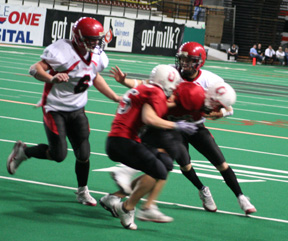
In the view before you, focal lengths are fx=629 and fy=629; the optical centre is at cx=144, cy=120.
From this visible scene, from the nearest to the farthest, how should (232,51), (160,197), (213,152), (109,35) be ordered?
(213,152) → (160,197) → (109,35) → (232,51)

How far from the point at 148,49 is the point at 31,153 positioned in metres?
31.3

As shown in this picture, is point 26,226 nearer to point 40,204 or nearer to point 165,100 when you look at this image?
point 40,204

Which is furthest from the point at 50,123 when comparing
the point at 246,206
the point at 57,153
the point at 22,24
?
the point at 22,24

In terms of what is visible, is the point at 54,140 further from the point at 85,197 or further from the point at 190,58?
the point at 190,58

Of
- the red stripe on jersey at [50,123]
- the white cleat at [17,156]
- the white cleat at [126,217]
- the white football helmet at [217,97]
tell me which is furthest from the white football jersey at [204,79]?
the white cleat at [17,156]

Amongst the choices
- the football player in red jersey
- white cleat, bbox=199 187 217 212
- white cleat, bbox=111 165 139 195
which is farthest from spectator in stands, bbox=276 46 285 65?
the football player in red jersey

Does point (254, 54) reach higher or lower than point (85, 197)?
higher

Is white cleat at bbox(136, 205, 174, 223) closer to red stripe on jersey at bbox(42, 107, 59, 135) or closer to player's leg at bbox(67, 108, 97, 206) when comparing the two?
player's leg at bbox(67, 108, 97, 206)

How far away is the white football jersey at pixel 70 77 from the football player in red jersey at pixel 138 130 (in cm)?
81

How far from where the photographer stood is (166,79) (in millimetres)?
5355

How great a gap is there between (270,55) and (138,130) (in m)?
38.4

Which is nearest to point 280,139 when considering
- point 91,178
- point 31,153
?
point 91,178

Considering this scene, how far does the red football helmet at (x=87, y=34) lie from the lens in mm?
5996

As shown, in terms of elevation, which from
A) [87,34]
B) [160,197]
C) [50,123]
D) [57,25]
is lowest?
[160,197]
